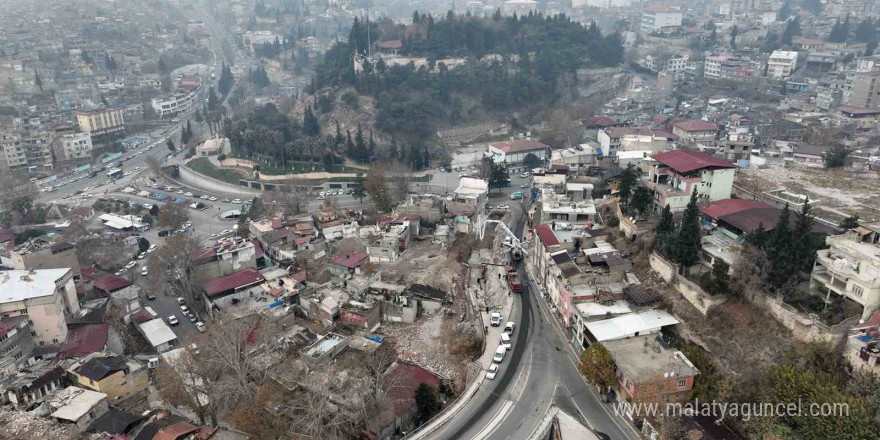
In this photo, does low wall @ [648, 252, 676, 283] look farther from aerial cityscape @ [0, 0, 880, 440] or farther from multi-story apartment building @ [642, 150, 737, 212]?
multi-story apartment building @ [642, 150, 737, 212]

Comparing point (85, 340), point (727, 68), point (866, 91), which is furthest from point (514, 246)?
point (727, 68)

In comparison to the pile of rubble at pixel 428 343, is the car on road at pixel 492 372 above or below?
above

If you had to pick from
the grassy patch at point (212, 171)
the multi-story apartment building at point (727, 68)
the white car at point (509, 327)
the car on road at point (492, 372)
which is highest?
the multi-story apartment building at point (727, 68)

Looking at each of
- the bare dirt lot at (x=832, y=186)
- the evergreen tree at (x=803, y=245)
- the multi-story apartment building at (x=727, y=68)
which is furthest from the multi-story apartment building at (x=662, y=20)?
the evergreen tree at (x=803, y=245)

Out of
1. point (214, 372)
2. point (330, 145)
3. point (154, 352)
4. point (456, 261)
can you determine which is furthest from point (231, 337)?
point (330, 145)

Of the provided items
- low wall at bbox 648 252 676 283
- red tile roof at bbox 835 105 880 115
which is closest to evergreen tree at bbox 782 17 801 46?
red tile roof at bbox 835 105 880 115

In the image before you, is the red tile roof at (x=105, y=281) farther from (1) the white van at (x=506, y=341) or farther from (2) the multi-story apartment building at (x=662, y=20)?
(2) the multi-story apartment building at (x=662, y=20)
